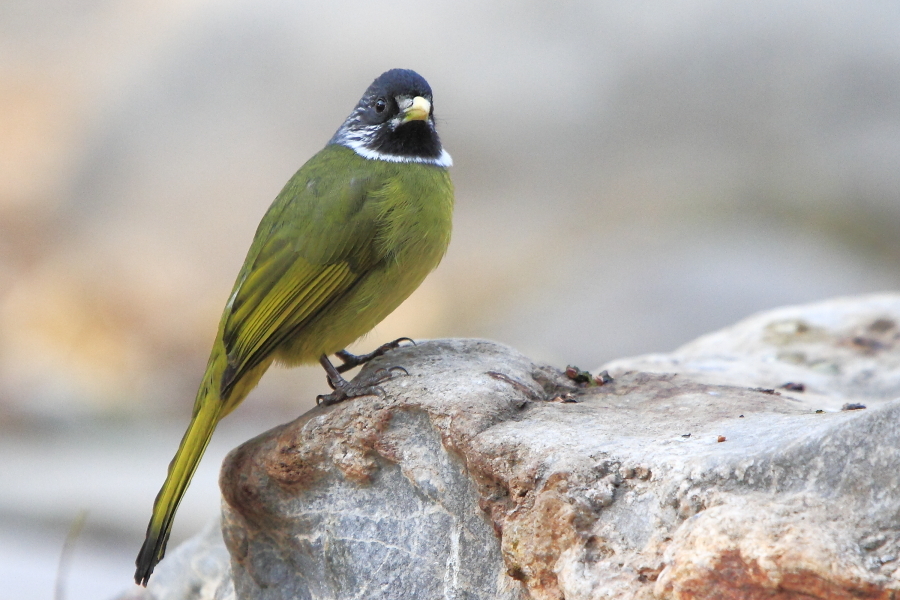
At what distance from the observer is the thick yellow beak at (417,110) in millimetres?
3947

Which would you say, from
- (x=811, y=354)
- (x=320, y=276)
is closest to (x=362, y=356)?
(x=320, y=276)

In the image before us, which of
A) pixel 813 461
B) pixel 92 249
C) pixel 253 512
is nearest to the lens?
pixel 813 461

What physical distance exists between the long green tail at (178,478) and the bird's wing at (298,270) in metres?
0.10

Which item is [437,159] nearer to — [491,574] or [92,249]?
[491,574]

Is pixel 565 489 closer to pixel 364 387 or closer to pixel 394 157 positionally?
pixel 364 387

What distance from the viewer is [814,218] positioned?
8.70m

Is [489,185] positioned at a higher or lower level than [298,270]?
lower

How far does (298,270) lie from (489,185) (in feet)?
18.1

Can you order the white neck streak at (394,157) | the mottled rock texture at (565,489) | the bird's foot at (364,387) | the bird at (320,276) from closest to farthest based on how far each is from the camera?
the mottled rock texture at (565,489) < the bird's foot at (364,387) < the bird at (320,276) < the white neck streak at (394,157)

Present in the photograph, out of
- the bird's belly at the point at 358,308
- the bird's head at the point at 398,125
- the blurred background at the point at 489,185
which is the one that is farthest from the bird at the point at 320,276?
the blurred background at the point at 489,185

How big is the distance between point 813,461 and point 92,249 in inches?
309

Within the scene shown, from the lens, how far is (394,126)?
4.00 meters

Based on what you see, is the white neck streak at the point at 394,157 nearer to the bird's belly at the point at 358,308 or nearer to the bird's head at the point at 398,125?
the bird's head at the point at 398,125

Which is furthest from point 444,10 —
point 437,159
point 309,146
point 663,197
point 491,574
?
point 491,574
